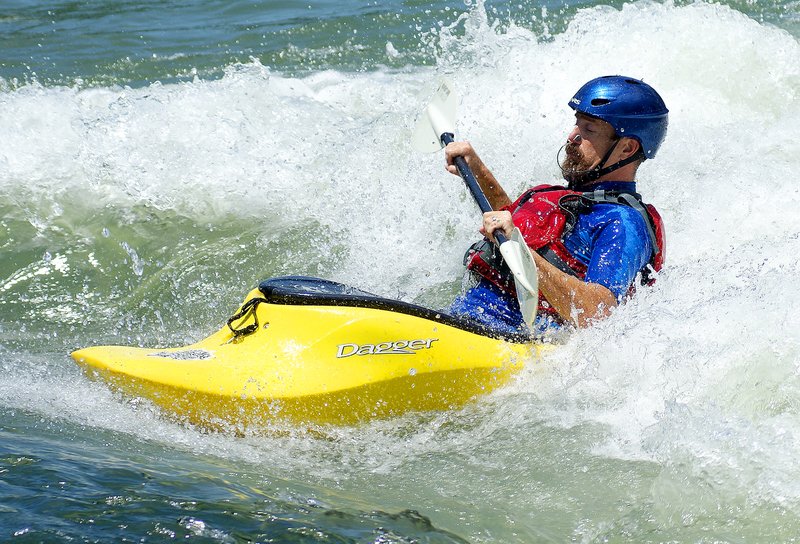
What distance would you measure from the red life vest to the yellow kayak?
0.33 m

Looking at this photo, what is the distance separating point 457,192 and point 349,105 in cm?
173

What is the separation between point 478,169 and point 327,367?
1195 mm

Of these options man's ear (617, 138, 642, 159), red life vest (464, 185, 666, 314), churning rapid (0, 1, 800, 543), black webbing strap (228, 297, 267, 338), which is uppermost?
man's ear (617, 138, 642, 159)

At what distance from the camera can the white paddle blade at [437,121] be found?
4.38 metres

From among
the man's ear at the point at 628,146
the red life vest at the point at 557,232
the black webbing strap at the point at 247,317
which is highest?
the man's ear at the point at 628,146

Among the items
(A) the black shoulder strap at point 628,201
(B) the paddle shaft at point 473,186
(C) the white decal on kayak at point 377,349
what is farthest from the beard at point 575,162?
(C) the white decal on kayak at point 377,349

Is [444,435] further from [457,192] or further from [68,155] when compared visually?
[68,155]

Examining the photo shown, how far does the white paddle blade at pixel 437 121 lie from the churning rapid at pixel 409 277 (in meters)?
1.03

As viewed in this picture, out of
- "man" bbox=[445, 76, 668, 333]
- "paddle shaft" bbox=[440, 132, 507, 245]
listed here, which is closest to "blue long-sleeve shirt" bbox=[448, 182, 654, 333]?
"man" bbox=[445, 76, 668, 333]

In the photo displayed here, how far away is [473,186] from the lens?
147 inches

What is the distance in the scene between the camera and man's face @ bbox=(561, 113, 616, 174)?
149 inches

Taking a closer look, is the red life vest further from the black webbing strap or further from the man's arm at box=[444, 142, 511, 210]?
the black webbing strap

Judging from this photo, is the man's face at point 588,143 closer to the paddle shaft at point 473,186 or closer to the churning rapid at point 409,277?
the paddle shaft at point 473,186

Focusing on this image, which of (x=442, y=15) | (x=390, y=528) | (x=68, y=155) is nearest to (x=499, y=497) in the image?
(x=390, y=528)
